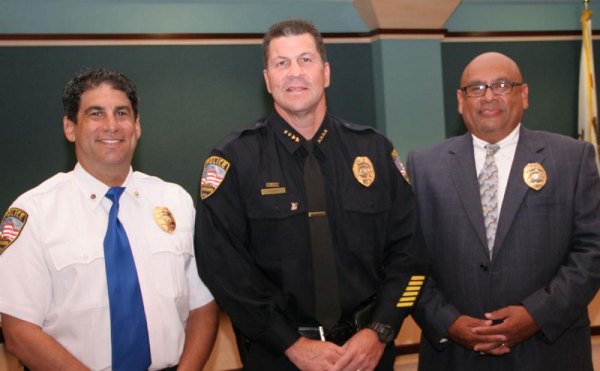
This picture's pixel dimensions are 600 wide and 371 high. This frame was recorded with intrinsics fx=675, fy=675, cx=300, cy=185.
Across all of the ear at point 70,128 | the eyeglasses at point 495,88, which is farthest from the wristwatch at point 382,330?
the ear at point 70,128

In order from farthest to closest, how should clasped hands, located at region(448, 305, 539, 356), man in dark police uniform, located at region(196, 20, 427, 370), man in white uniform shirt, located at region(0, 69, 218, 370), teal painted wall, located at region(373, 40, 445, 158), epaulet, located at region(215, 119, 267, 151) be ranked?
teal painted wall, located at region(373, 40, 445, 158), clasped hands, located at region(448, 305, 539, 356), epaulet, located at region(215, 119, 267, 151), man in dark police uniform, located at region(196, 20, 427, 370), man in white uniform shirt, located at region(0, 69, 218, 370)

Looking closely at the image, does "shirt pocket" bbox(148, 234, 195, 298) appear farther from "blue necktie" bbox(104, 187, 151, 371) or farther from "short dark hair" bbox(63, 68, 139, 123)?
"short dark hair" bbox(63, 68, 139, 123)

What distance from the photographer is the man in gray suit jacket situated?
2350 millimetres

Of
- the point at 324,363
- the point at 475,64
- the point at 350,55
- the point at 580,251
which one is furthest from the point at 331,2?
the point at 324,363

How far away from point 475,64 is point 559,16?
202 inches

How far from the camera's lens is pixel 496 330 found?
2314 millimetres

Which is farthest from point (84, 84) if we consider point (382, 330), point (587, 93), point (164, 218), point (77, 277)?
point (587, 93)

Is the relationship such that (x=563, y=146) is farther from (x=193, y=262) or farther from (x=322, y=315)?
(x=193, y=262)

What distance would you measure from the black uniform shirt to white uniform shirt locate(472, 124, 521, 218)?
484 mm

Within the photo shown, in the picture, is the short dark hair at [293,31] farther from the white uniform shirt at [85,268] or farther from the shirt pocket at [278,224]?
the white uniform shirt at [85,268]

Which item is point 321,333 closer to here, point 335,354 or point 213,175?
point 335,354

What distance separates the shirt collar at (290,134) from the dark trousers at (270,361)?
64 cm

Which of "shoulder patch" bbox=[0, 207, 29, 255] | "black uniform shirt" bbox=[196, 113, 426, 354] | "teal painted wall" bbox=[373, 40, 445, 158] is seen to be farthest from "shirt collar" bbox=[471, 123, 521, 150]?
"teal painted wall" bbox=[373, 40, 445, 158]

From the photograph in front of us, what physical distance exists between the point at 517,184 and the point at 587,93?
4707 millimetres
